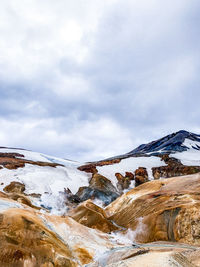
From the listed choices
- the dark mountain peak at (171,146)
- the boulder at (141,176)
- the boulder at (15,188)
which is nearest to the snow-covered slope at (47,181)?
the boulder at (15,188)

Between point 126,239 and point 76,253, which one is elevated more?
point 76,253

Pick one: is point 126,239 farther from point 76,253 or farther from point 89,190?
point 89,190

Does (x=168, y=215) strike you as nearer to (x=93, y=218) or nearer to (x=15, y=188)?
(x=93, y=218)

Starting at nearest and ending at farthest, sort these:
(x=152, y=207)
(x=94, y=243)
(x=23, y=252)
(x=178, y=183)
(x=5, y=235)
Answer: (x=23, y=252), (x=5, y=235), (x=94, y=243), (x=152, y=207), (x=178, y=183)

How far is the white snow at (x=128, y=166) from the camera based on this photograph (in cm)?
2980

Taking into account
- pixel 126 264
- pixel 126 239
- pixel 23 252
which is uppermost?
pixel 126 264

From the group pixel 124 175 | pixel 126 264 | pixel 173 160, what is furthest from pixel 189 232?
pixel 173 160

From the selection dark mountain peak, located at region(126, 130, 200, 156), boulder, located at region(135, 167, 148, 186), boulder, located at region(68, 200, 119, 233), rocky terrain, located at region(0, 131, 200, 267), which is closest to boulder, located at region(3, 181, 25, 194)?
rocky terrain, located at region(0, 131, 200, 267)

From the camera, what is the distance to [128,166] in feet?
108

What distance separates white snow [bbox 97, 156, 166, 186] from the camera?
2980 cm

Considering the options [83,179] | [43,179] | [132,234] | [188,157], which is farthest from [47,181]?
[188,157]

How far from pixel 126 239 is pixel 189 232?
8.99ft

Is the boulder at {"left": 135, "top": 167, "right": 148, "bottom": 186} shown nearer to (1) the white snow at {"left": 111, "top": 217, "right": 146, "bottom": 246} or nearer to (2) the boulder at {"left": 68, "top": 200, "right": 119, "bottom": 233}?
(2) the boulder at {"left": 68, "top": 200, "right": 119, "bottom": 233}

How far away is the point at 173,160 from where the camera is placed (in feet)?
116
